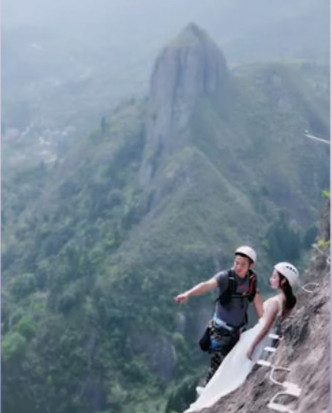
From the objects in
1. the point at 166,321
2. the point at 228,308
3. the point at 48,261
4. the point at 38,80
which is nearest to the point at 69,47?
the point at 38,80

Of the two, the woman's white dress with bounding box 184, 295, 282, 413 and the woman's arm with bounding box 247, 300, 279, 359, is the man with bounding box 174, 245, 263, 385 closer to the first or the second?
the woman's white dress with bounding box 184, 295, 282, 413

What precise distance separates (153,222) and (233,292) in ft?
205

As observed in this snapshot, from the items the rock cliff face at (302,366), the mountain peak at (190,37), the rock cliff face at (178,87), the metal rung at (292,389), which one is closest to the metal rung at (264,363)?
the rock cliff face at (302,366)

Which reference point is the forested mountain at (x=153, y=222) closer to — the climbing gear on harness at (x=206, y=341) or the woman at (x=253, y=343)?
the climbing gear on harness at (x=206, y=341)

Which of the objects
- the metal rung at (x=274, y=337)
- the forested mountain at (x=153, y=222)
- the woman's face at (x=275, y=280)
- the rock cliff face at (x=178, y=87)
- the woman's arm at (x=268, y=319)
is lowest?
the forested mountain at (x=153, y=222)

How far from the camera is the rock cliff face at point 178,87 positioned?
8034 cm

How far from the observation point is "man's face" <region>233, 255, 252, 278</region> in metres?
6.30

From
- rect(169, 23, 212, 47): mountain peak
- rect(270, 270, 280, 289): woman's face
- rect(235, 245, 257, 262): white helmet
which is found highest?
rect(235, 245, 257, 262): white helmet

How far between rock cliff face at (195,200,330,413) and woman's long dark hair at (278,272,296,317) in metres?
0.11

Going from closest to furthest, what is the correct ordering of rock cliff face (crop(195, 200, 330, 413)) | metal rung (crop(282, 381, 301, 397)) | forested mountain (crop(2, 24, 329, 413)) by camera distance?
rock cliff face (crop(195, 200, 330, 413)) → metal rung (crop(282, 381, 301, 397)) → forested mountain (crop(2, 24, 329, 413))

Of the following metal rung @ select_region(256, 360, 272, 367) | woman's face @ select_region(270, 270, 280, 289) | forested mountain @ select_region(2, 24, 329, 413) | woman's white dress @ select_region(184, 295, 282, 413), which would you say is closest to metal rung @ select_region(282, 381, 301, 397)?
metal rung @ select_region(256, 360, 272, 367)

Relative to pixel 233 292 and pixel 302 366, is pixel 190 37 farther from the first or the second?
pixel 302 366

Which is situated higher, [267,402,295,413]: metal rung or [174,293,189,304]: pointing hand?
[174,293,189,304]: pointing hand

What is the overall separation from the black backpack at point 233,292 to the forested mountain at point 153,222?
42.8 metres
